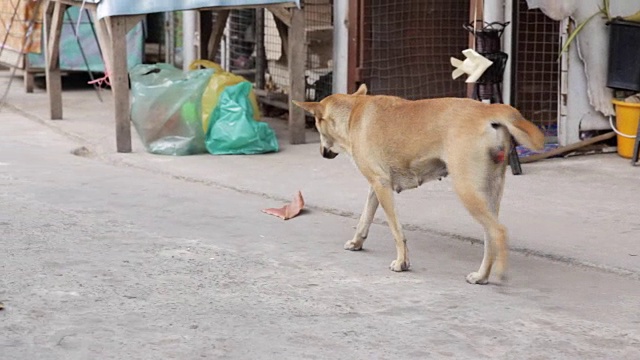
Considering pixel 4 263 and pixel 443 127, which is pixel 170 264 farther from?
pixel 443 127

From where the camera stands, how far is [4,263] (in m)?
5.89

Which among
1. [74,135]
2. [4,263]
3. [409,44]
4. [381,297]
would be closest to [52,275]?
[4,263]

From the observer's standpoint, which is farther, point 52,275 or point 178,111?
point 178,111

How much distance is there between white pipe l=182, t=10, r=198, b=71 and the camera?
12.8m

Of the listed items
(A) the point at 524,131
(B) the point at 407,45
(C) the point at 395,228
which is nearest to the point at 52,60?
(B) the point at 407,45

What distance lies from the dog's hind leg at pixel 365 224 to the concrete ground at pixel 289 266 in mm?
67

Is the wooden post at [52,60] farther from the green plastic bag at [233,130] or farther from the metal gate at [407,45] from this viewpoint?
the metal gate at [407,45]

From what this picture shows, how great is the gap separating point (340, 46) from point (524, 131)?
5246mm

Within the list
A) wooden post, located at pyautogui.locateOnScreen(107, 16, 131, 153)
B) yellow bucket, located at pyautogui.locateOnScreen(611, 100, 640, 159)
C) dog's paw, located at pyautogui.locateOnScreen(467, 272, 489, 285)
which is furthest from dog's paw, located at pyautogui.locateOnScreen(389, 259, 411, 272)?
wooden post, located at pyautogui.locateOnScreen(107, 16, 131, 153)

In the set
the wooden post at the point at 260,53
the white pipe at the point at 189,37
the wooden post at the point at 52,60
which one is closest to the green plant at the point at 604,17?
the wooden post at the point at 260,53

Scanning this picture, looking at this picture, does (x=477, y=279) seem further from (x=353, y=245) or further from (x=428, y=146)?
(x=353, y=245)

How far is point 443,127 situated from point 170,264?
1675 mm

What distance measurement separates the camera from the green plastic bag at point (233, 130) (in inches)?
365

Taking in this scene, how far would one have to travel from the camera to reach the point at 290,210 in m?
7.17
